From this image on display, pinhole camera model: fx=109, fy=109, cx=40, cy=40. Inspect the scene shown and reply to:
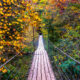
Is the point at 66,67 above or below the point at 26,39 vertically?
below

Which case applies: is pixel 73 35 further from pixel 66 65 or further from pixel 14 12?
pixel 14 12

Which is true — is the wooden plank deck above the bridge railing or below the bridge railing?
below

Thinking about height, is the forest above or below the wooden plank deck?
above

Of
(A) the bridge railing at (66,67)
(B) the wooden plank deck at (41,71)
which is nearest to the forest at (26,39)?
(A) the bridge railing at (66,67)

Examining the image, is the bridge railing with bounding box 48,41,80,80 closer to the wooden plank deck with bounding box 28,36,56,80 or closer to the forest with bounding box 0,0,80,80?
the forest with bounding box 0,0,80,80

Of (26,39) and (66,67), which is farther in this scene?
(26,39)

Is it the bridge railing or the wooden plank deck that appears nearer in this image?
the bridge railing

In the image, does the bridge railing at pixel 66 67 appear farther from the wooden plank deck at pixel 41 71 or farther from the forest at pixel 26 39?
the wooden plank deck at pixel 41 71

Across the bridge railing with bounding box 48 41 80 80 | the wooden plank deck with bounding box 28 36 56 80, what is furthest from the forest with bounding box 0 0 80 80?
the wooden plank deck with bounding box 28 36 56 80

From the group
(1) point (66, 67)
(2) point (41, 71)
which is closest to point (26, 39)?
(2) point (41, 71)

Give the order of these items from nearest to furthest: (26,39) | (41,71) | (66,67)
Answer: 1. (66,67)
2. (41,71)
3. (26,39)

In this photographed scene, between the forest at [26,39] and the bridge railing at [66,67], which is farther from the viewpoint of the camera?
the forest at [26,39]

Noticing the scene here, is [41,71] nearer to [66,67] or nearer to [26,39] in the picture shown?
[66,67]

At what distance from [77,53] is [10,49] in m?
2.21
